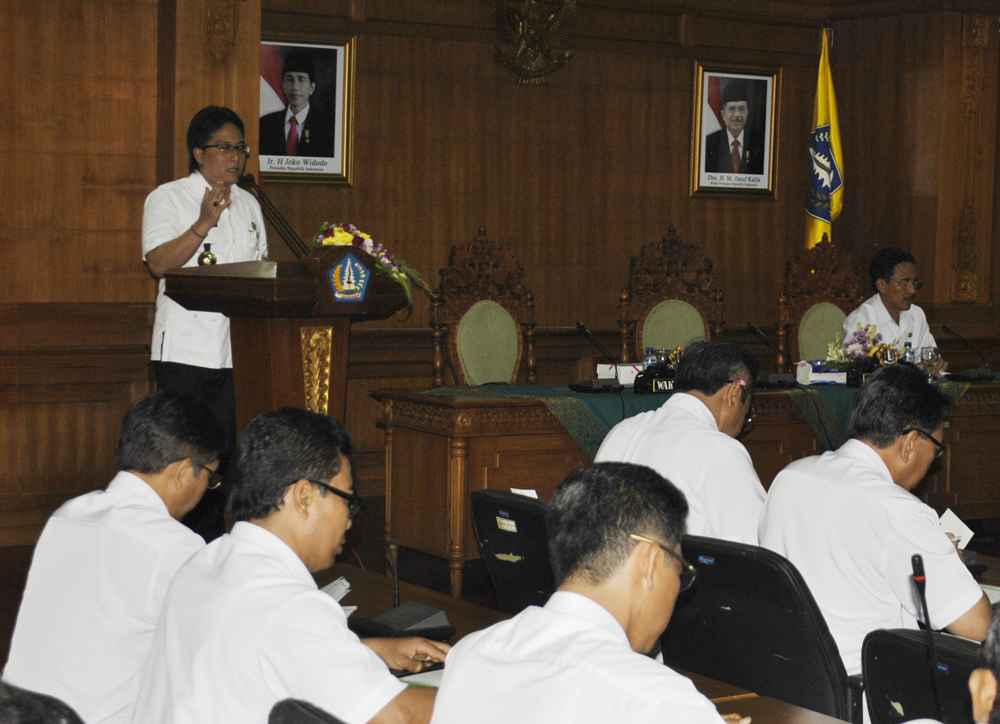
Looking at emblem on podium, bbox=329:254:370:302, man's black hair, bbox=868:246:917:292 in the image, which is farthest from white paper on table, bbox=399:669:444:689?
man's black hair, bbox=868:246:917:292

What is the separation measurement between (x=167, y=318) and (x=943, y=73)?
18.5 feet

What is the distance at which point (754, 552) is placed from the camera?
213cm

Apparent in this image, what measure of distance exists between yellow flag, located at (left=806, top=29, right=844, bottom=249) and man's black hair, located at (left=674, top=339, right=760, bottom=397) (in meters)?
4.66

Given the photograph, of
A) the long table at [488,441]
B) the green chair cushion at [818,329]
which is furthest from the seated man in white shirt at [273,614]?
the green chair cushion at [818,329]

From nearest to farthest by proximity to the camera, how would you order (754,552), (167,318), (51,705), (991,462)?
(51,705) → (754,552) → (167,318) → (991,462)

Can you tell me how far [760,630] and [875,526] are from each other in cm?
37

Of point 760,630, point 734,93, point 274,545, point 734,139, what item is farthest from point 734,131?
point 274,545

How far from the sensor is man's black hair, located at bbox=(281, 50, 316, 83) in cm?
641

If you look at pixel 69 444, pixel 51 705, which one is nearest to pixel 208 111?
pixel 69 444

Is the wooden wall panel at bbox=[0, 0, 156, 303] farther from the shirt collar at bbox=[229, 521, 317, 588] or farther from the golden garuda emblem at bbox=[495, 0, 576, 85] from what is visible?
the shirt collar at bbox=[229, 521, 317, 588]

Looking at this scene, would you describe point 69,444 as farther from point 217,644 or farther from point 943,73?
point 943,73

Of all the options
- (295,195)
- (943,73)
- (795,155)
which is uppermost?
(943,73)

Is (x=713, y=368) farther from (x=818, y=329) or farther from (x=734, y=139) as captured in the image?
(x=734, y=139)

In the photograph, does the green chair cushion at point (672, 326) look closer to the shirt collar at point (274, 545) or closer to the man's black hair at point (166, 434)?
the man's black hair at point (166, 434)
